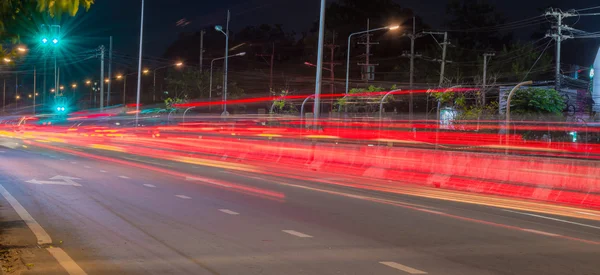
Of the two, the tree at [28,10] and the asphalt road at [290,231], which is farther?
the asphalt road at [290,231]

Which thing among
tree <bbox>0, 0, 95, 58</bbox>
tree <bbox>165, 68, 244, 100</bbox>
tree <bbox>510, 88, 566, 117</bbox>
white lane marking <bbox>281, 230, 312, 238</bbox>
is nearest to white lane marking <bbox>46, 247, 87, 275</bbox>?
tree <bbox>0, 0, 95, 58</bbox>

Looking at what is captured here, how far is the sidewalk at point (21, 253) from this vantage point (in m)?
7.25

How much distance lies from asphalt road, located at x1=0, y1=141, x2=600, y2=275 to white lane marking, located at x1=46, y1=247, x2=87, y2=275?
9 centimetres

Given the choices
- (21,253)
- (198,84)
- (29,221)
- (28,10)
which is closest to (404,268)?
(21,253)

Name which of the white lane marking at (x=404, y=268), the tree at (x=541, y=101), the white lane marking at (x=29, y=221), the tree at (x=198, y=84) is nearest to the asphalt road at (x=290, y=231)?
the white lane marking at (x=404, y=268)

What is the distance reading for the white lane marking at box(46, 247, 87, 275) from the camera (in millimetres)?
7235

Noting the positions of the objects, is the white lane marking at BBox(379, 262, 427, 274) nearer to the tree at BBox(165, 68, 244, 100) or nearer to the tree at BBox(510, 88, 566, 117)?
the tree at BBox(510, 88, 566, 117)

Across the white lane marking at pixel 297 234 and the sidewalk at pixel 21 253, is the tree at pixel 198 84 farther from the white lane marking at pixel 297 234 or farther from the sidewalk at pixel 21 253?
the white lane marking at pixel 297 234

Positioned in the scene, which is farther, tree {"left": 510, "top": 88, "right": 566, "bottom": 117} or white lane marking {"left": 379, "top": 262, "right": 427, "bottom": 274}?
tree {"left": 510, "top": 88, "right": 566, "bottom": 117}

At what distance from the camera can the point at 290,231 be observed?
997 centimetres

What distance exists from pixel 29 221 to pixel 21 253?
2557mm

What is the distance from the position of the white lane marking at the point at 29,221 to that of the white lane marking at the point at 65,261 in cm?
56

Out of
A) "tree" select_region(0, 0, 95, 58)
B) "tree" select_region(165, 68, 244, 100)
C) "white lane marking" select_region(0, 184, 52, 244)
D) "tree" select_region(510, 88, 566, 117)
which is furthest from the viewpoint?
"tree" select_region(165, 68, 244, 100)

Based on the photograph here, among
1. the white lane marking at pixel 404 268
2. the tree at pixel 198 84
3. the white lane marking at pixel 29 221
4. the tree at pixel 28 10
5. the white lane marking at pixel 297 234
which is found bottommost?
the white lane marking at pixel 29 221
